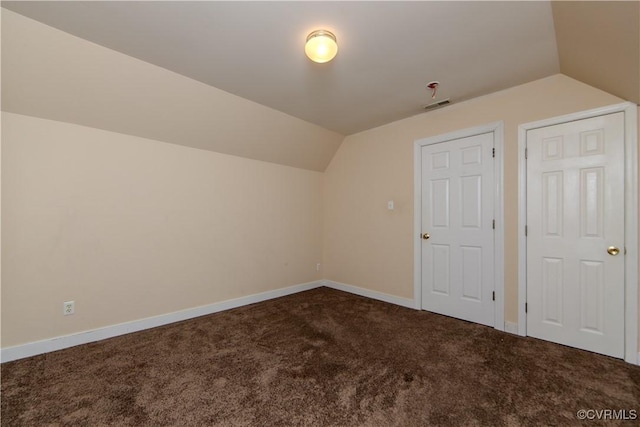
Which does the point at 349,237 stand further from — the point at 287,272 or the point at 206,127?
the point at 206,127

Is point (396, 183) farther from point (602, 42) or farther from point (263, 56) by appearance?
point (263, 56)

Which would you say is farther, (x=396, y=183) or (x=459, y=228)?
(x=396, y=183)

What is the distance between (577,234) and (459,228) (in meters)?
1.02

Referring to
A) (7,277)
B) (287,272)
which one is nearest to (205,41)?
(7,277)

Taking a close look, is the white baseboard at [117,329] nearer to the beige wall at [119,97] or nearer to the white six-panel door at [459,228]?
the beige wall at [119,97]

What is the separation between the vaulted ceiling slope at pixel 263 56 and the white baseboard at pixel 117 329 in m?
2.02

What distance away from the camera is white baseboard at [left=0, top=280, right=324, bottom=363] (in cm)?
223

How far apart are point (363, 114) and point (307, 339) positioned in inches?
110

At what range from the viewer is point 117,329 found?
2.68 meters

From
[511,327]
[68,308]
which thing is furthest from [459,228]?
[68,308]

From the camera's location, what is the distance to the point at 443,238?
10.8 ft

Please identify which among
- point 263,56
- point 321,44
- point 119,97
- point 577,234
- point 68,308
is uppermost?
point 263,56

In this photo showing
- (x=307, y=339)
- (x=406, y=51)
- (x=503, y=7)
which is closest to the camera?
(x=503, y=7)

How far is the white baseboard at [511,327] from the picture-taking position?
270 centimetres
